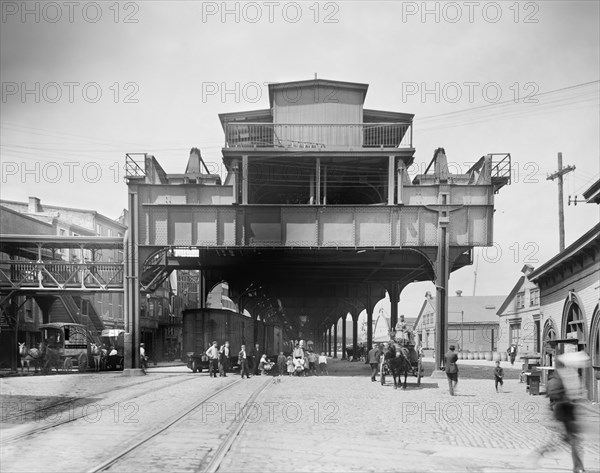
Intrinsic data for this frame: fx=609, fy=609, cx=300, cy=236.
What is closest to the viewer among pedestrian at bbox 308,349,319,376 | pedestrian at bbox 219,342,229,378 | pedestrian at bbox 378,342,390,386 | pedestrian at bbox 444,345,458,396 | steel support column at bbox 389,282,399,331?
pedestrian at bbox 444,345,458,396

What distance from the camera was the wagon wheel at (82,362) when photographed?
116ft

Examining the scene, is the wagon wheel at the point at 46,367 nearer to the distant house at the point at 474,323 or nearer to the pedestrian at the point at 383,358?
the pedestrian at the point at 383,358

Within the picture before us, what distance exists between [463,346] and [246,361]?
210ft

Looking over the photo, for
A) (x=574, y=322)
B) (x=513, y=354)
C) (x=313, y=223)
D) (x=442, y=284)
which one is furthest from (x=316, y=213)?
(x=513, y=354)

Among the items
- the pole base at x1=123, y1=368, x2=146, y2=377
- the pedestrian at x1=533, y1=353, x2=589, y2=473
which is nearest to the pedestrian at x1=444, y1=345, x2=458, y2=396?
the pedestrian at x1=533, y1=353, x2=589, y2=473

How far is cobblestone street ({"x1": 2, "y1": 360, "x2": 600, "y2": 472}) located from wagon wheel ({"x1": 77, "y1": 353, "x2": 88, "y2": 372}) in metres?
14.2

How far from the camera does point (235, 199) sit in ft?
96.2

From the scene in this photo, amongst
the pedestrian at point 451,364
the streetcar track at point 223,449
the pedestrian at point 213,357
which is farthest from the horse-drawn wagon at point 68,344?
the streetcar track at point 223,449

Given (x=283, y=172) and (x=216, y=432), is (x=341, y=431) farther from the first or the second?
(x=283, y=172)

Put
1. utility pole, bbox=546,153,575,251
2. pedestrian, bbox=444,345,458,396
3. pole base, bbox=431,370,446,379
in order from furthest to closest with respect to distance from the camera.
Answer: utility pole, bbox=546,153,575,251 → pole base, bbox=431,370,446,379 → pedestrian, bbox=444,345,458,396

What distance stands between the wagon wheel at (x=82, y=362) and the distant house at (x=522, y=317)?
4195 centimetres

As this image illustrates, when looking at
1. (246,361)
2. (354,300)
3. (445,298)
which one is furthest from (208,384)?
(354,300)

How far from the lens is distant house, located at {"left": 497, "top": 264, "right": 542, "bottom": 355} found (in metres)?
61.5

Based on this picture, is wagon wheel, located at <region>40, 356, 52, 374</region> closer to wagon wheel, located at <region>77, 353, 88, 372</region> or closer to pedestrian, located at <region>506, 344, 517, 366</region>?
wagon wheel, located at <region>77, 353, 88, 372</region>
